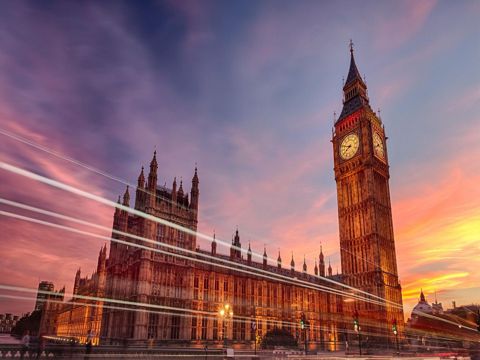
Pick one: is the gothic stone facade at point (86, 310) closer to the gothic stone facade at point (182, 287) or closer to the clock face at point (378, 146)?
the gothic stone facade at point (182, 287)

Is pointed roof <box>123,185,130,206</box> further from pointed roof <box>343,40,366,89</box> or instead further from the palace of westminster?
pointed roof <box>343,40,366,89</box>

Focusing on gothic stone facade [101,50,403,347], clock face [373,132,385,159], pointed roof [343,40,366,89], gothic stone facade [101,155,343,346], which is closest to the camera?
gothic stone facade [101,155,343,346]

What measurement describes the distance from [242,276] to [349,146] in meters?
37.6

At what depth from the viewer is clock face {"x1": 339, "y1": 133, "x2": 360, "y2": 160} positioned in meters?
77.2

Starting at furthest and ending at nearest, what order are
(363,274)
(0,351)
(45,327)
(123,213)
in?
(45,327) → (363,274) → (123,213) → (0,351)

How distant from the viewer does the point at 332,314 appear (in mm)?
74562

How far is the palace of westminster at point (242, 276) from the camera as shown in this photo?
5184 centimetres

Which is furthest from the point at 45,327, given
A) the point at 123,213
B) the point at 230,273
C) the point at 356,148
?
the point at 356,148

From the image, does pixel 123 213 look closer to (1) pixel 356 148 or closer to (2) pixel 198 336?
(2) pixel 198 336

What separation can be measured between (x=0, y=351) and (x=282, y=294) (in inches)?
1964

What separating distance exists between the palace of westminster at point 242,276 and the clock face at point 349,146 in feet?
0.86

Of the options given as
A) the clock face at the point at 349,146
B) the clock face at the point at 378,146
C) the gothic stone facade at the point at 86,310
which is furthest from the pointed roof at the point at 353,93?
the gothic stone facade at the point at 86,310

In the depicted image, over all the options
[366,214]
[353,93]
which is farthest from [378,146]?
[366,214]

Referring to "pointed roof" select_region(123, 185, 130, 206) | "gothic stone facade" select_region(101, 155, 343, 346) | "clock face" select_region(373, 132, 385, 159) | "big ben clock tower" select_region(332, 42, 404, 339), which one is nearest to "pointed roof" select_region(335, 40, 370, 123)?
"big ben clock tower" select_region(332, 42, 404, 339)
